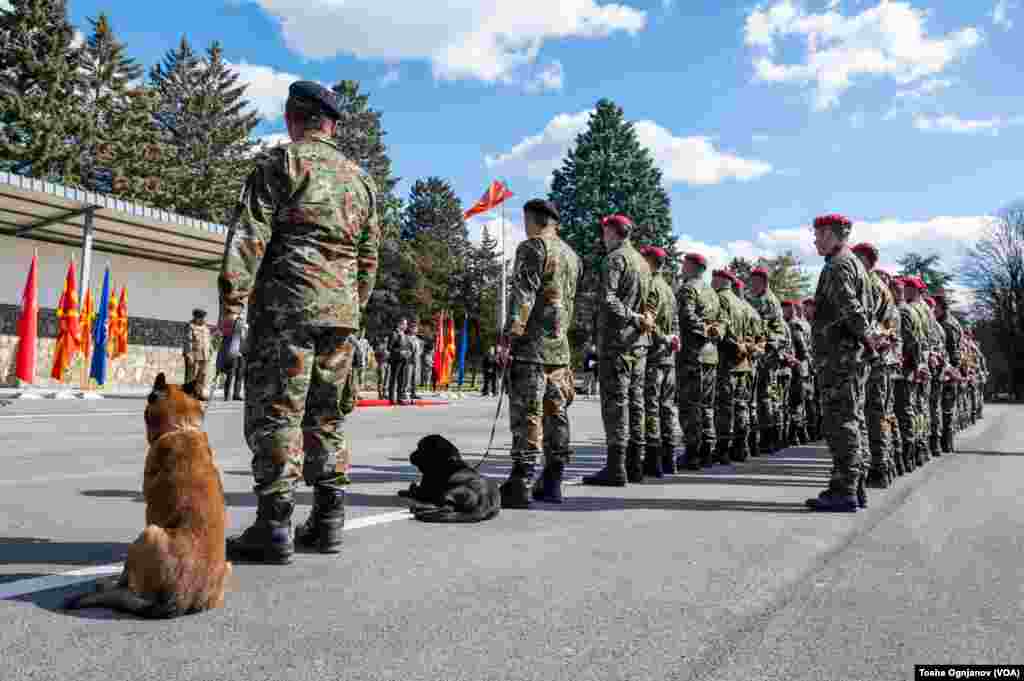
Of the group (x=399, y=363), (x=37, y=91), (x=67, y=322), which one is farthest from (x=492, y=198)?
(x=37, y=91)

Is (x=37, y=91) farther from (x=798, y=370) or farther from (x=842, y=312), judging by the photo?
(x=842, y=312)

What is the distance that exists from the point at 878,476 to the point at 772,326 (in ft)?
14.3

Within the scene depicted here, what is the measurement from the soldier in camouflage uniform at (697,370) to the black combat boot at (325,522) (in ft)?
18.5

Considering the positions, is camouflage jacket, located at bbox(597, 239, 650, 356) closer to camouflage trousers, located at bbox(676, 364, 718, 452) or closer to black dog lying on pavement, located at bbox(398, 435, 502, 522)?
camouflage trousers, located at bbox(676, 364, 718, 452)

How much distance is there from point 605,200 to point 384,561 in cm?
6265

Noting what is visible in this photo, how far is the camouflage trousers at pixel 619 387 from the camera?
7488 mm

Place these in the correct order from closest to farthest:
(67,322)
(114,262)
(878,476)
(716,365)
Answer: (878,476)
(716,365)
(67,322)
(114,262)

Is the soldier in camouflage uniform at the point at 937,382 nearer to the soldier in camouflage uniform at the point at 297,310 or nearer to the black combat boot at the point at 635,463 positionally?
the black combat boot at the point at 635,463

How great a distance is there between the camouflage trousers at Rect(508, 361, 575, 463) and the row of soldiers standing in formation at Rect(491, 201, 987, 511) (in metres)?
0.01

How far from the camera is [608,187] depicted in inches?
2581

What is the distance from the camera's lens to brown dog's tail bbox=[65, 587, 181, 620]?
125 inches

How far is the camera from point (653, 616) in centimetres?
350

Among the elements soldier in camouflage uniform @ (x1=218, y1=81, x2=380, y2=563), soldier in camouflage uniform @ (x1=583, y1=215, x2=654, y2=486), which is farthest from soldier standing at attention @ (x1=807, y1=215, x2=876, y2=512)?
soldier in camouflage uniform @ (x1=218, y1=81, x2=380, y2=563)

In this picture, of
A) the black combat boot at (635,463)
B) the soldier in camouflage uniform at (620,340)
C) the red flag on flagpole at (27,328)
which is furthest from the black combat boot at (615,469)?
Answer: the red flag on flagpole at (27,328)
